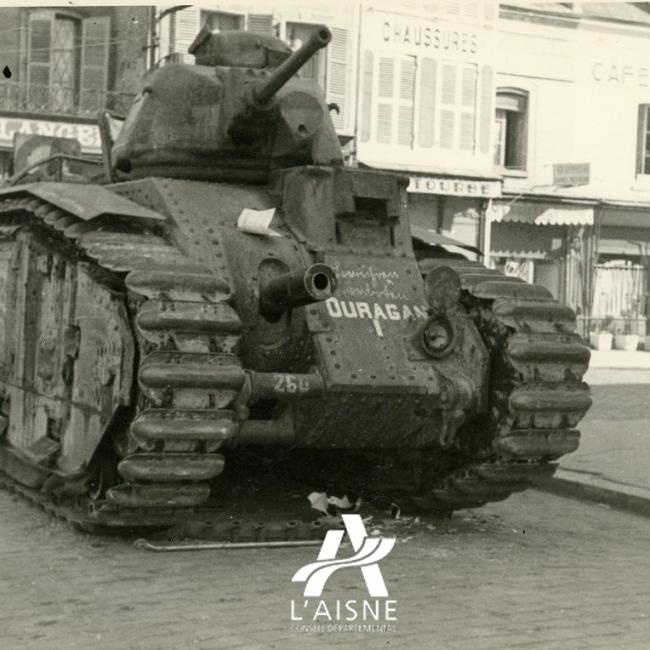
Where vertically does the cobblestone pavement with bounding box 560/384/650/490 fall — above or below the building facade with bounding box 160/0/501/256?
below

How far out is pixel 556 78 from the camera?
28922 mm

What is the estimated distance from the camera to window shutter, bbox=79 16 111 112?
2362 cm

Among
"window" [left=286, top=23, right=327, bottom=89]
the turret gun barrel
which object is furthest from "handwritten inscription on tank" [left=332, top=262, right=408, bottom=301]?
"window" [left=286, top=23, right=327, bottom=89]

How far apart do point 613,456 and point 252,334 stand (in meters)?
4.63

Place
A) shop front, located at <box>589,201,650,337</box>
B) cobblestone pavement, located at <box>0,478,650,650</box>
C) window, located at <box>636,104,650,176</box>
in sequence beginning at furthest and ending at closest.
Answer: shop front, located at <box>589,201,650,337</box>, window, located at <box>636,104,650,176</box>, cobblestone pavement, located at <box>0,478,650,650</box>

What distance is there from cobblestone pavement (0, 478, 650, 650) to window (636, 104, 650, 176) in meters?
22.7

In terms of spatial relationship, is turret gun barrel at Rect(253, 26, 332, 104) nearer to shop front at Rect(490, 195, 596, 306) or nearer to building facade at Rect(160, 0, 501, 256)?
building facade at Rect(160, 0, 501, 256)

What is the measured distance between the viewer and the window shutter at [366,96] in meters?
26.8

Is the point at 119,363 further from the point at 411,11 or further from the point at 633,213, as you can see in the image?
the point at 633,213

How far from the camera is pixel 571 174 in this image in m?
28.6

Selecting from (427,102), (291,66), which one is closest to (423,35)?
(427,102)

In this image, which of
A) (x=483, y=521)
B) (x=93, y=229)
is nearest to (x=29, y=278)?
(x=93, y=229)

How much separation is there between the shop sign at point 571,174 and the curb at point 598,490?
18790 millimetres

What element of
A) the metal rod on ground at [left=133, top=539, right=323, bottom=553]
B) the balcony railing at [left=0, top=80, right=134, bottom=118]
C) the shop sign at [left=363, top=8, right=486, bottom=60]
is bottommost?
the metal rod on ground at [left=133, top=539, right=323, bottom=553]
